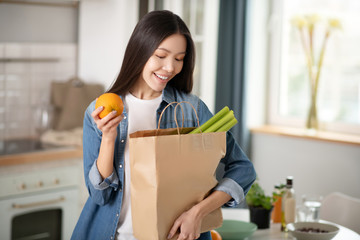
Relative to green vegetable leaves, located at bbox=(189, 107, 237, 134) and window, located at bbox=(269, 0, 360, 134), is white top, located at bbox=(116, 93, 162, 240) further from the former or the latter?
window, located at bbox=(269, 0, 360, 134)

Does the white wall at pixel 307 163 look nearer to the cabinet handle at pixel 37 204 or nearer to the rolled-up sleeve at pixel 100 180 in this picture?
the cabinet handle at pixel 37 204

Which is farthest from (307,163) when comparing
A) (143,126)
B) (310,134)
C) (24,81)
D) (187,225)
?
(187,225)

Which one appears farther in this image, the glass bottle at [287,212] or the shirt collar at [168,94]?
the glass bottle at [287,212]

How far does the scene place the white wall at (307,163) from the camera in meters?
3.07

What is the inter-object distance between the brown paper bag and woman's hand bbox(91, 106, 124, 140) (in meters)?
0.06

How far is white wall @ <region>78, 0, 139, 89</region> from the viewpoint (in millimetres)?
3648

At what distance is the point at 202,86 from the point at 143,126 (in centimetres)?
236

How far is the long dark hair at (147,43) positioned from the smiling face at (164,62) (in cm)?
1

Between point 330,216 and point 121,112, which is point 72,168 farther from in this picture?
point 121,112

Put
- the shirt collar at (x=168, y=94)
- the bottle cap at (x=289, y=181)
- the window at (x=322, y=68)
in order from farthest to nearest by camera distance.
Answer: the window at (x=322, y=68)
the bottle cap at (x=289, y=181)
the shirt collar at (x=168, y=94)

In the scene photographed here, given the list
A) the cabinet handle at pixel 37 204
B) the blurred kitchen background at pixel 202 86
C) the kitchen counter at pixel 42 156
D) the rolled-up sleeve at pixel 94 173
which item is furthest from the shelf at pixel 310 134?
the rolled-up sleeve at pixel 94 173

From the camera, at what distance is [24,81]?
3.52 meters

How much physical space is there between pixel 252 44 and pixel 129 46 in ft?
7.69

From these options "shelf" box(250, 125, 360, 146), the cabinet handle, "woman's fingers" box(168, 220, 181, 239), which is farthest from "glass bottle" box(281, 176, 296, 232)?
the cabinet handle
